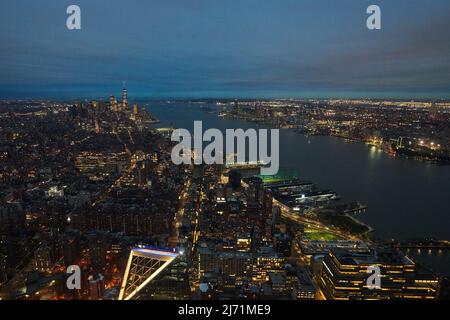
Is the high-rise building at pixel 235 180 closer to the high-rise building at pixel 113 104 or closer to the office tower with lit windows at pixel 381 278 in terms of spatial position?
the office tower with lit windows at pixel 381 278

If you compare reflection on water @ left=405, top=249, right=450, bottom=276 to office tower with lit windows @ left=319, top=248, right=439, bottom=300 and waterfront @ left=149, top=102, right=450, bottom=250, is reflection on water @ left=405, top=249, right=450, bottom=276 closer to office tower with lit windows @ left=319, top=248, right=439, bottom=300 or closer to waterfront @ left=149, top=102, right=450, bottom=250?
waterfront @ left=149, top=102, right=450, bottom=250

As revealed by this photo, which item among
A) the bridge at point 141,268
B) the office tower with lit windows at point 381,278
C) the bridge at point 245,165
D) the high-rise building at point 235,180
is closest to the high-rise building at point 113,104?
the bridge at point 245,165

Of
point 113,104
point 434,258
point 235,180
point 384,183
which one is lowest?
point 434,258

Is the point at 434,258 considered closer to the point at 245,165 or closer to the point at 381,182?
the point at 381,182

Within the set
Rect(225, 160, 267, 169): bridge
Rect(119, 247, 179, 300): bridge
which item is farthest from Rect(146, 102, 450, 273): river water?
Rect(119, 247, 179, 300): bridge

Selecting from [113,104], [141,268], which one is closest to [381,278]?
[141,268]

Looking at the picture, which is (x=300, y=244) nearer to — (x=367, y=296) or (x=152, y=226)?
(x=367, y=296)
